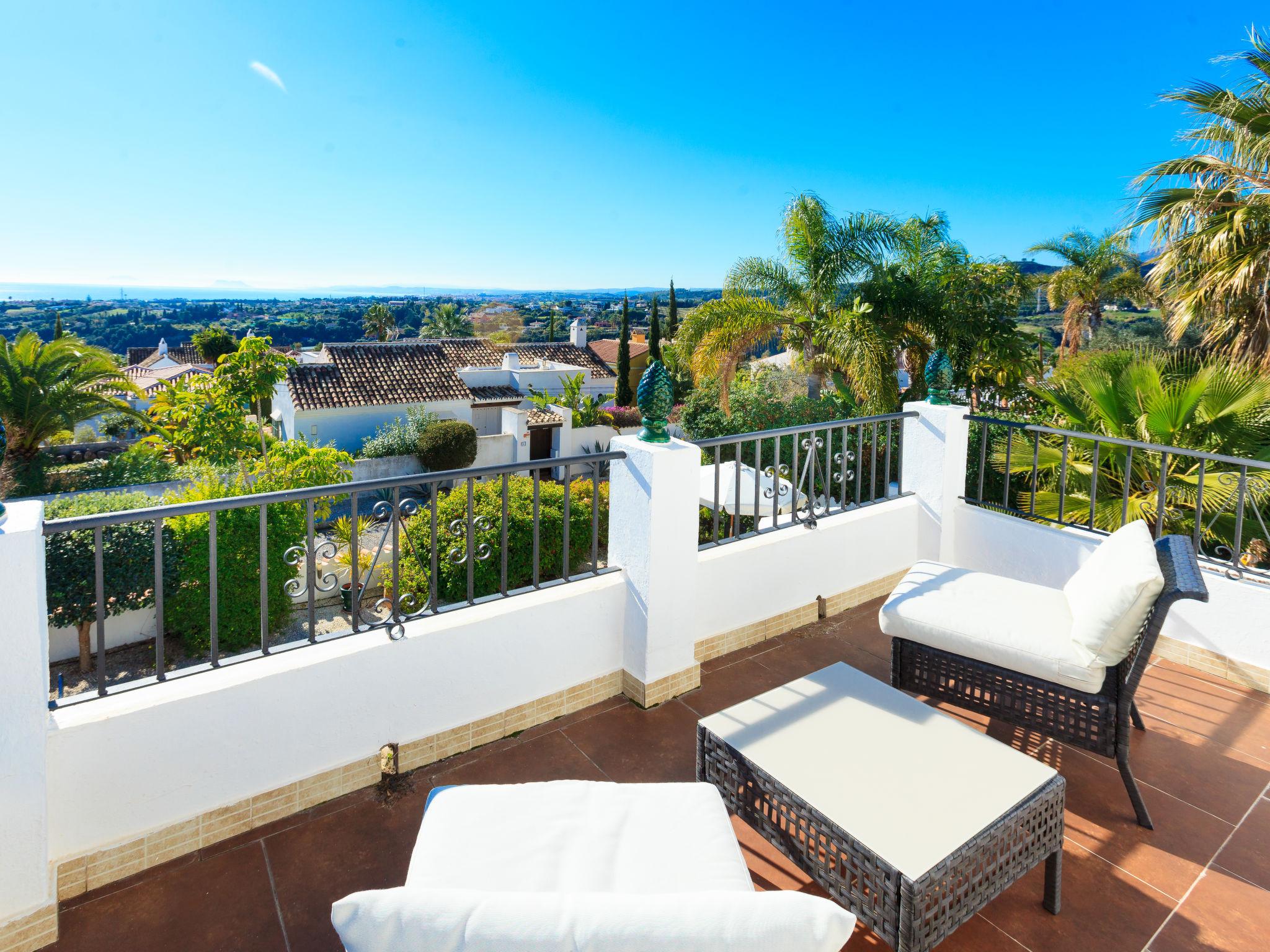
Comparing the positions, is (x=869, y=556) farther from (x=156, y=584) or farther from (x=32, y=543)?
(x=32, y=543)

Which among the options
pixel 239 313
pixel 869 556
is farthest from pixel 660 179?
pixel 869 556

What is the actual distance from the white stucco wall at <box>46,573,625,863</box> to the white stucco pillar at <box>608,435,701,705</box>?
4.7 inches

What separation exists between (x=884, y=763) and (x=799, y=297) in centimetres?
1224

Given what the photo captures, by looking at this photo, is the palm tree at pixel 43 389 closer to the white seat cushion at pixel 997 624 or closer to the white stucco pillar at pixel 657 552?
the white stucco pillar at pixel 657 552

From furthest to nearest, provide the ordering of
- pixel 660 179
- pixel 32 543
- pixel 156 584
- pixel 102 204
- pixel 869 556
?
pixel 102 204 → pixel 660 179 → pixel 869 556 → pixel 156 584 → pixel 32 543

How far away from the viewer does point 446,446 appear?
2420 cm

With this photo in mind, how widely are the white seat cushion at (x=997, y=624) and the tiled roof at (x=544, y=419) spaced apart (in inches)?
962

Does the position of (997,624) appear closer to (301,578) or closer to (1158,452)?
(1158,452)

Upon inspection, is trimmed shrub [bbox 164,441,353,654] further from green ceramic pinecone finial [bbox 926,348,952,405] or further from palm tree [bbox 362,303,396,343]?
palm tree [bbox 362,303,396,343]

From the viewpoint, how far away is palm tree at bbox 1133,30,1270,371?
646 cm

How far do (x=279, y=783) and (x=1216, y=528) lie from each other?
16.4 feet

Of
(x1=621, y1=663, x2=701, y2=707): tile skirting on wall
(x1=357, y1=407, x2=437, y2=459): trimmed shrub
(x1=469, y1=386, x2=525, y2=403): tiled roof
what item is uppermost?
(x1=469, y1=386, x2=525, y2=403): tiled roof

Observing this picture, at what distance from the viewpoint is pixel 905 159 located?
3341 cm

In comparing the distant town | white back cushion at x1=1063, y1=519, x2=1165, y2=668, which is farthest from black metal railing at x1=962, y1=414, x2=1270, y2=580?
the distant town
